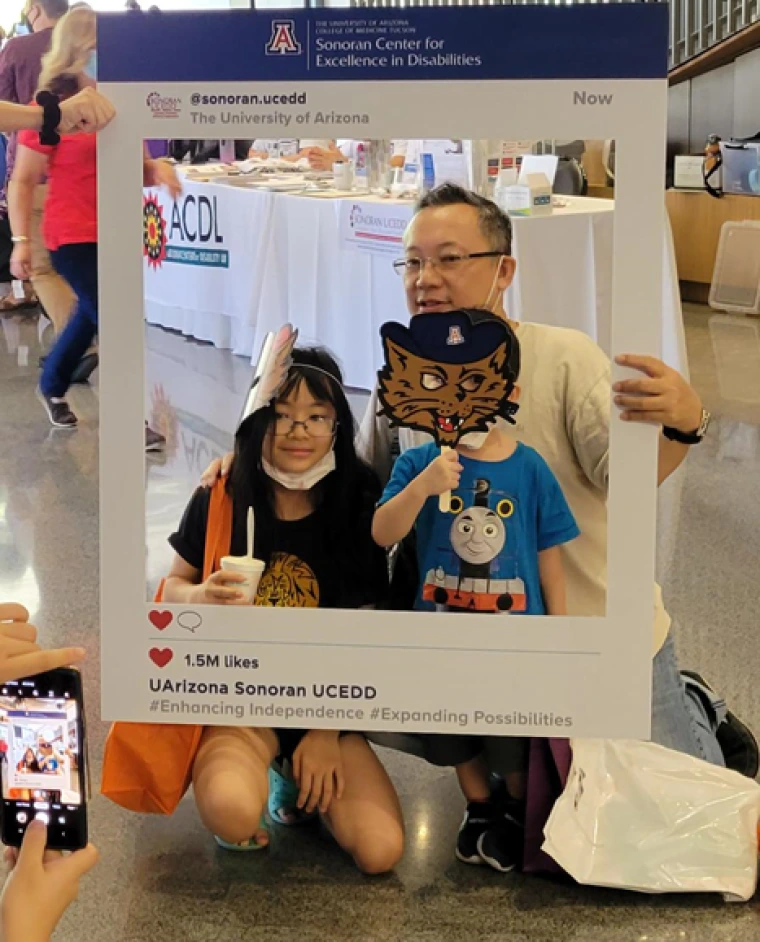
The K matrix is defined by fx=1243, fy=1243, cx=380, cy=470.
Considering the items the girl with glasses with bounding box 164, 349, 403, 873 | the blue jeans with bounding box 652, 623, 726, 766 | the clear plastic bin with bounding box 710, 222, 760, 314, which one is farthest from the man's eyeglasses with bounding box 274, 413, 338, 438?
the clear plastic bin with bounding box 710, 222, 760, 314

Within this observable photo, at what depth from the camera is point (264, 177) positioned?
4641 millimetres

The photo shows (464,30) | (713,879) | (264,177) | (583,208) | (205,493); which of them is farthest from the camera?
(264,177)

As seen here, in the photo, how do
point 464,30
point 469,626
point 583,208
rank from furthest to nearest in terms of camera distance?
point 583,208, point 469,626, point 464,30

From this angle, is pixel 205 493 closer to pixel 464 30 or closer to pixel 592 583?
pixel 592 583

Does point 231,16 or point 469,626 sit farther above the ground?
point 231,16

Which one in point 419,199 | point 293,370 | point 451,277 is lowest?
point 293,370

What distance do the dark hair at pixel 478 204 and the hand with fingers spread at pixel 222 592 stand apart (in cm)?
51

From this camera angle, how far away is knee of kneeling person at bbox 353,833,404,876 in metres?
1.81

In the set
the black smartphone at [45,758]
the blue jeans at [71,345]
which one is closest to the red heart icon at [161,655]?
the black smartphone at [45,758]

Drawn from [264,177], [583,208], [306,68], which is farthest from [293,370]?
[264,177]

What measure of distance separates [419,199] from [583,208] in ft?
8.42

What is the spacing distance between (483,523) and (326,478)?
0.71 ft

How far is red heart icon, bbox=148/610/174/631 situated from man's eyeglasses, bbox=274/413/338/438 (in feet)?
0.87

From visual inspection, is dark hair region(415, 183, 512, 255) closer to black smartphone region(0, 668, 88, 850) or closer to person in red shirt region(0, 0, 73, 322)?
black smartphone region(0, 668, 88, 850)
